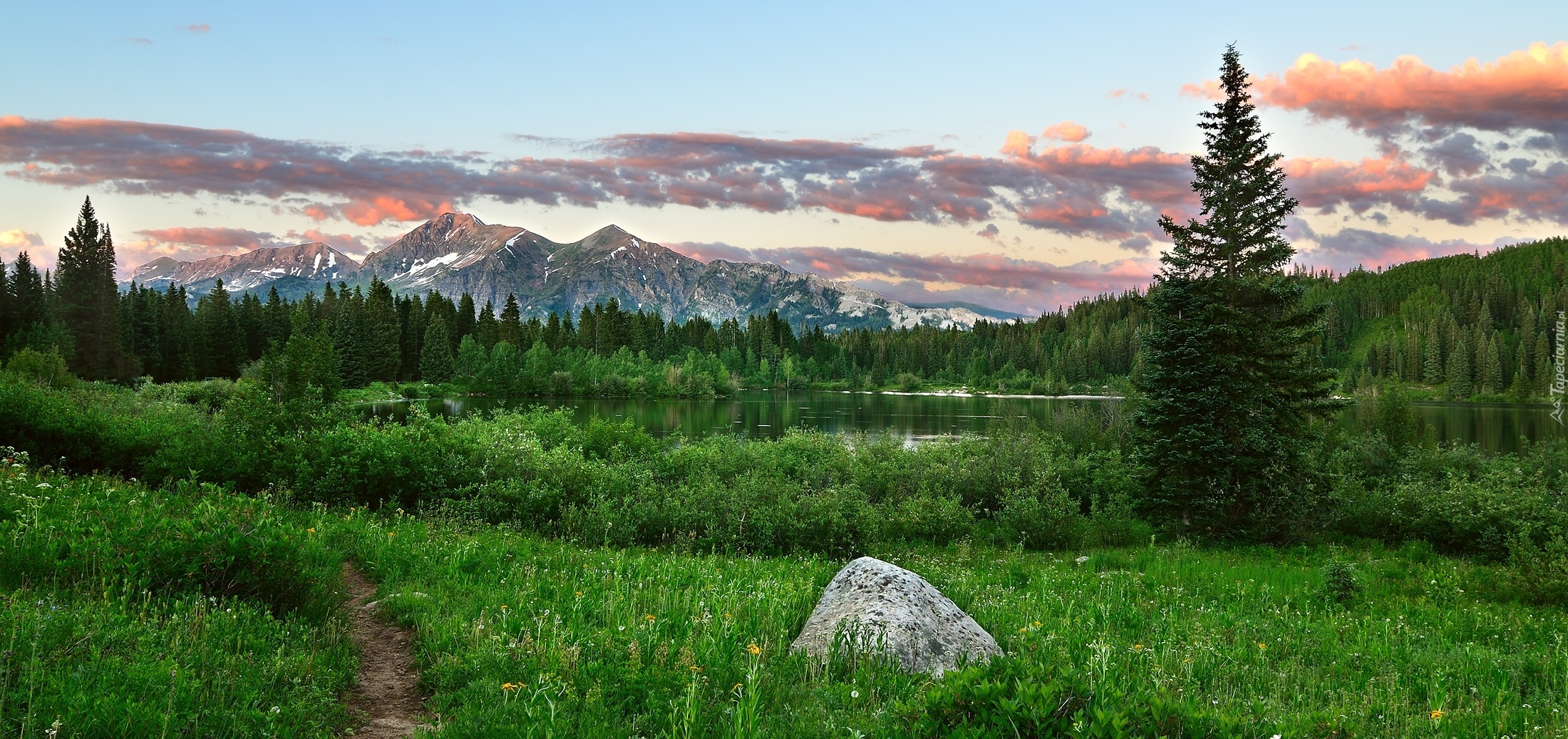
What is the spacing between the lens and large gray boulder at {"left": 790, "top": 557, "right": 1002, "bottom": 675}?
7492 mm

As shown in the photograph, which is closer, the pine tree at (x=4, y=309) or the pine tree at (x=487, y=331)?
the pine tree at (x=4, y=309)

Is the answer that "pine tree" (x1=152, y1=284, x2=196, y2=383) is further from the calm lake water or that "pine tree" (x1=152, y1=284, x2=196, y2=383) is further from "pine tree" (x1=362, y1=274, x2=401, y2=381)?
the calm lake water

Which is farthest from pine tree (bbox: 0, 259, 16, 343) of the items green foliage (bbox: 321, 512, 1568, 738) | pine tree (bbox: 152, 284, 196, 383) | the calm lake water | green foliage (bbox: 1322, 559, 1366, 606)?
green foliage (bbox: 1322, 559, 1366, 606)

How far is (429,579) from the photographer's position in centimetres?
1059

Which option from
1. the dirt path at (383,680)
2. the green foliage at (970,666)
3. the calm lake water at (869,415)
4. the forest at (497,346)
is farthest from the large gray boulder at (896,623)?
the calm lake water at (869,415)

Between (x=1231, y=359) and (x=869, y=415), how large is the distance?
73.6 m

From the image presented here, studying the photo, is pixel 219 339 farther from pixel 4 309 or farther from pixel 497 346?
pixel 497 346

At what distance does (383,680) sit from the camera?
7305 millimetres

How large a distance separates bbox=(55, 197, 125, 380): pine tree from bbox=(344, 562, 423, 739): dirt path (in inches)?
3826

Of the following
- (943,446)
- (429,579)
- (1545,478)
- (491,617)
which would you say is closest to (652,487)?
(429,579)

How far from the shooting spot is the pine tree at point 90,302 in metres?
81.5

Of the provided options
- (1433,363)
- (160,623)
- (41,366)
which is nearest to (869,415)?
(41,366)

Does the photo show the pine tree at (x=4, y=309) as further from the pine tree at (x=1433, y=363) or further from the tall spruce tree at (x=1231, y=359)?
the pine tree at (x=1433, y=363)

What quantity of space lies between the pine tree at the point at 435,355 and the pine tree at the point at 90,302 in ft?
139
